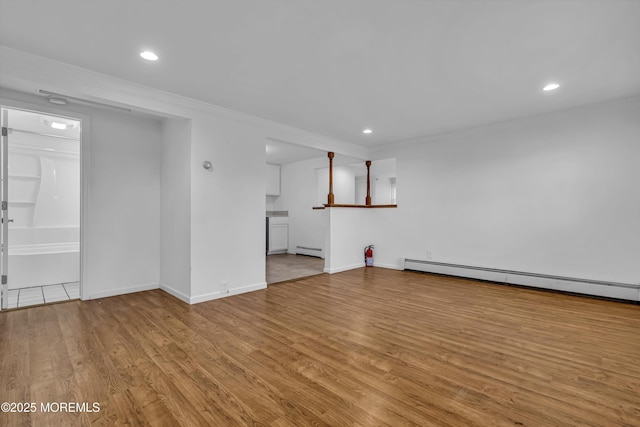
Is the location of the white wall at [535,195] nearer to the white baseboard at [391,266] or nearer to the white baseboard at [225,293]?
the white baseboard at [391,266]

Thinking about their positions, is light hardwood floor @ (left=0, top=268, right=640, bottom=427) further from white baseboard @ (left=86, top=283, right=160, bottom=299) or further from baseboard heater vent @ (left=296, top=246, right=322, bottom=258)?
baseboard heater vent @ (left=296, top=246, right=322, bottom=258)

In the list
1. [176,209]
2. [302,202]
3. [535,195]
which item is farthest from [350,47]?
[302,202]

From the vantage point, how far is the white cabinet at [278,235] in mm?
7441

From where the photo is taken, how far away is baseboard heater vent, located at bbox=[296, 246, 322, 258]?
22.9ft

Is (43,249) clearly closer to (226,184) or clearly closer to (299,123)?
(226,184)

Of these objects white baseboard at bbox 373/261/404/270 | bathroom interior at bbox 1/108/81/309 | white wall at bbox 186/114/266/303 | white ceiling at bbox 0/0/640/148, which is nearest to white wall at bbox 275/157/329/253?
white baseboard at bbox 373/261/404/270

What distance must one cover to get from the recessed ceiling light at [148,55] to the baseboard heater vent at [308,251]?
17.0ft

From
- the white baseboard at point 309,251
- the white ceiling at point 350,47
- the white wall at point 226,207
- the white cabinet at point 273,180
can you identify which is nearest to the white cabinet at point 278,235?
the white baseboard at point 309,251

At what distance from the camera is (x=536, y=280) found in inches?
161

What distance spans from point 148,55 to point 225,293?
2.72m

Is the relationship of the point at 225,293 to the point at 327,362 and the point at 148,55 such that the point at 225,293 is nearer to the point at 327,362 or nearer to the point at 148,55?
the point at 327,362

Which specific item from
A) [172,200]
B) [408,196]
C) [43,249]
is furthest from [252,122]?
[43,249]

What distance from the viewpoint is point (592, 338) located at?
97.7 inches

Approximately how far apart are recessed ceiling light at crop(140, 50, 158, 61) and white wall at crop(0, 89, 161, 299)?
1.66 m
